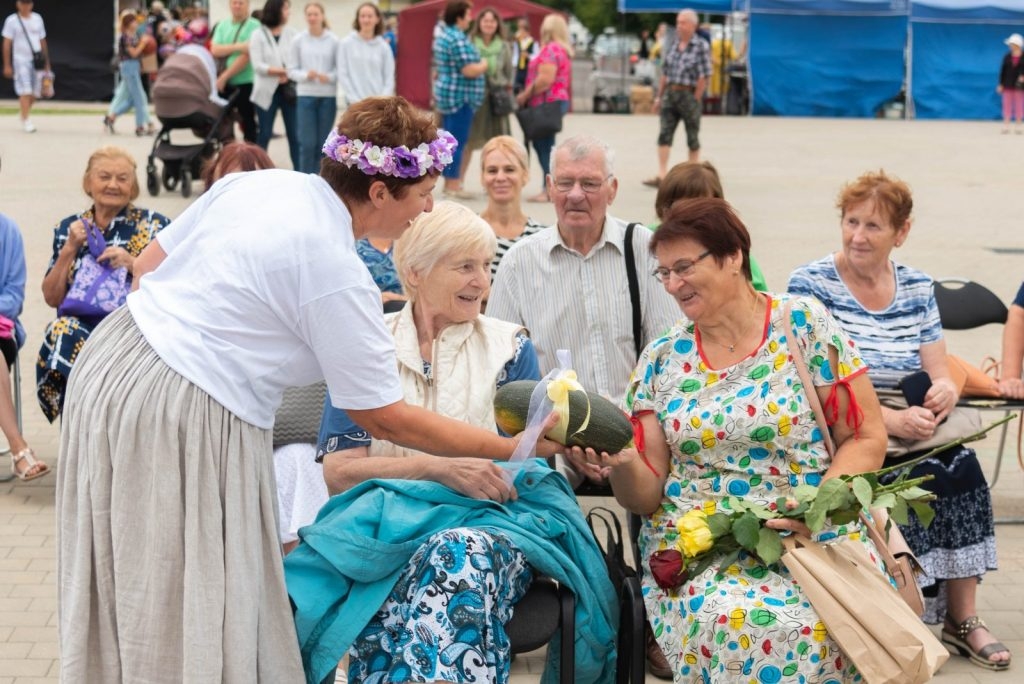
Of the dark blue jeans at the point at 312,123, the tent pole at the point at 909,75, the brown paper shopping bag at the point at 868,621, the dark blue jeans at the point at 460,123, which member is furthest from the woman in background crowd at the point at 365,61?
the tent pole at the point at 909,75

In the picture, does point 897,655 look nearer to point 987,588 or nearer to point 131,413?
point 131,413

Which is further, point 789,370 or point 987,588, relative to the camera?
point 987,588

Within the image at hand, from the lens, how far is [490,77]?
14703 millimetres

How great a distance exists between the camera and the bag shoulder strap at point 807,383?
3818 millimetres

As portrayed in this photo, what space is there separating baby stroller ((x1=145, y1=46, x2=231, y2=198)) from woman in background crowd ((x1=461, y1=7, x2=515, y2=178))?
8.69 feet

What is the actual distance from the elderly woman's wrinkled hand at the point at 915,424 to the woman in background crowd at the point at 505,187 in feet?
6.53

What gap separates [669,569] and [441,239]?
115cm

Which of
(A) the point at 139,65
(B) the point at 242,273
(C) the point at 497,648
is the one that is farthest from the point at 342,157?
Result: (A) the point at 139,65

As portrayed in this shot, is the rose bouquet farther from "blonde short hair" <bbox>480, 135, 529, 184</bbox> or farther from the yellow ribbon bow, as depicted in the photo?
"blonde short hair" <bbox>480, 135, 529, 184</bbox>

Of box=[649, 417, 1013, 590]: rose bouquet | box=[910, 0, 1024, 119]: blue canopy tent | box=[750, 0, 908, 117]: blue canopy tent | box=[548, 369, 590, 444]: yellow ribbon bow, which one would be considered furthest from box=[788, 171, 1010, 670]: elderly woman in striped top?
box=[910, 0, 1024, 119]: blue canopy tent

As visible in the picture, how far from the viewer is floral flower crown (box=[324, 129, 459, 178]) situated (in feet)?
10.5

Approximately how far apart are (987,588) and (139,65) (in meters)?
19.2

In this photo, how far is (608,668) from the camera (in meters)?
3.72

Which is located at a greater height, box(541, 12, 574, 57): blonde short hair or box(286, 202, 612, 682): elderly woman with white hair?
box(541, 12, 574, 57): blonde short hair
